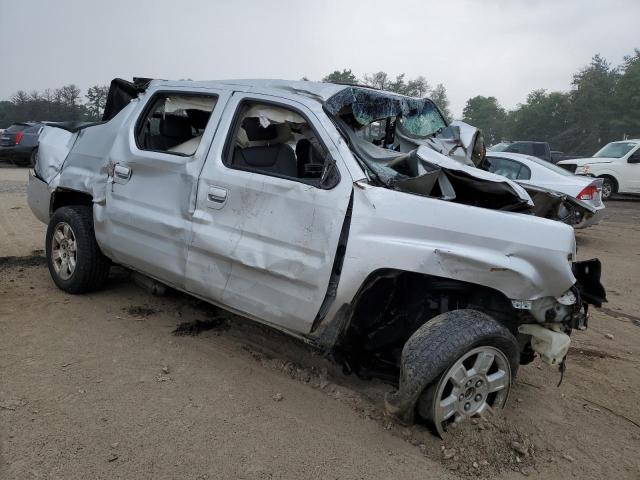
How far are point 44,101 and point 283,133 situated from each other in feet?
158

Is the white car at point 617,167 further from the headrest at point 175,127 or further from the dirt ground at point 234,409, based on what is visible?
the headrest at point 175,127

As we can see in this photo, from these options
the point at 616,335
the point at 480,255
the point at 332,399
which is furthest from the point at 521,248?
the point at 616,335

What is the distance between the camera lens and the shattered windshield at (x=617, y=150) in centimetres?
1486

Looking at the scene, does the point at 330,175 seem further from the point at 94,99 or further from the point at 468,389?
the point at 94,99

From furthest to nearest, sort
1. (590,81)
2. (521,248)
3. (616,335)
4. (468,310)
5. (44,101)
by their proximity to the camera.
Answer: (590,81) → (44,101) → (616,335) → (468,310) → (521,248)

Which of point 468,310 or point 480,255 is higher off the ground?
point 480,255

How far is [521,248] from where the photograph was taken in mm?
2588

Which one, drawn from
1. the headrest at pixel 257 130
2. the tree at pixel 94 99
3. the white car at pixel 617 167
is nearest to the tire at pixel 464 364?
the headrest at pixel 257 130

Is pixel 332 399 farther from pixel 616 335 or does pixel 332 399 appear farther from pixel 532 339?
pixel 616 335

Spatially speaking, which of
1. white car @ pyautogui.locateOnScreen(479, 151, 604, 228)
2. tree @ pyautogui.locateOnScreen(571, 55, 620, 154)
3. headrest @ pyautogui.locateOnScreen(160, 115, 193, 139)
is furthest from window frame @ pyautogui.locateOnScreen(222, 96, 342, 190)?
tree @ pyautogui.locateOnScreen(571, 55, 620, 154)

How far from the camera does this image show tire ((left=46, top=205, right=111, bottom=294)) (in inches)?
170

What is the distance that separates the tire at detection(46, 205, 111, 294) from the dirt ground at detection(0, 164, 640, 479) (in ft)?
0.63

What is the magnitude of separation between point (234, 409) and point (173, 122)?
256 cm

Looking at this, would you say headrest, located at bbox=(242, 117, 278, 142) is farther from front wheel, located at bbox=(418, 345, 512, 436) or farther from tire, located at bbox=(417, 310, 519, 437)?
front wheel, located at bbox=(418, 345, 512, 436)
